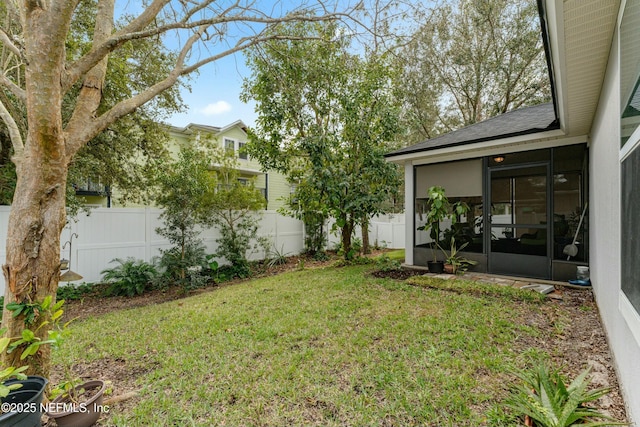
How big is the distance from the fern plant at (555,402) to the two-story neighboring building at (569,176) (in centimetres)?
21

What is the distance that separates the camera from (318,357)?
9.50ft

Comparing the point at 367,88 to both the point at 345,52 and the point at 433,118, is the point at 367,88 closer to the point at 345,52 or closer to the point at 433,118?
the point at 345,52

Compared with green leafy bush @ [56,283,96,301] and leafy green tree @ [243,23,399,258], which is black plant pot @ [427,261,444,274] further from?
green leafy bush @ [56,283,96,301]

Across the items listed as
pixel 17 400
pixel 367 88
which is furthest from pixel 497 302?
pixel 367 88

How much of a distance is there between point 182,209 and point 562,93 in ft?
22.4

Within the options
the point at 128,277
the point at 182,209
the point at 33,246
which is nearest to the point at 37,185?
the point at 33,246

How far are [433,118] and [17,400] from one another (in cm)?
1419

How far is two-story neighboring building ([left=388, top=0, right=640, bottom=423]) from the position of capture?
1.98m

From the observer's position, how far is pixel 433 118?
515 inches

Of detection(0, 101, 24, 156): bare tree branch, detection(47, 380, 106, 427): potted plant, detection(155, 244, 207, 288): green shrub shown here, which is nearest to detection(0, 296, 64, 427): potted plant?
detection(47, 380, 106, 427): potted plant

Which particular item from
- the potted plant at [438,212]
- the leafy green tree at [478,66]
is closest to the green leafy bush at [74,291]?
the potted plant at [438,212]

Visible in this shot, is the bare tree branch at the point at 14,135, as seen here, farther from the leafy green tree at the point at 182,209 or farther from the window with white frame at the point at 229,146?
the window with white frame at the point at 229,146

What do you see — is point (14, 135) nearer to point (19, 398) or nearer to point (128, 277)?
point (19, 398)

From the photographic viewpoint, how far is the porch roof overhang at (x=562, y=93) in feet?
7.28
